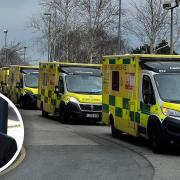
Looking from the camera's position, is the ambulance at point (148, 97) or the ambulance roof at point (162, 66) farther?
the ambulance roof at point (162, 66)

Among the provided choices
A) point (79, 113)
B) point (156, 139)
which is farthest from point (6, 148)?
point (79, 113)

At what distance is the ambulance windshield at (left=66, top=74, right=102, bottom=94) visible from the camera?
1938 centimetres

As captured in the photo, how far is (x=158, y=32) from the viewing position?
1260 inches

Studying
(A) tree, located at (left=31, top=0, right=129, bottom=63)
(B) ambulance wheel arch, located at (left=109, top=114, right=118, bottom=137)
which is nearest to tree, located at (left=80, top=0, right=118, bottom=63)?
(A) tree, located at (left=31, top=0, right=129, bottom=63)

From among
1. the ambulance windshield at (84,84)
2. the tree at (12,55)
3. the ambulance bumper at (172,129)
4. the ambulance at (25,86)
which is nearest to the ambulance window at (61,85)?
the ambulance windshield at (84,84)

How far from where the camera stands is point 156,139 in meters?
10.5

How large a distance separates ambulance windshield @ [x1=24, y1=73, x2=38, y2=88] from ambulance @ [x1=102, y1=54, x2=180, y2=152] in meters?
15.2

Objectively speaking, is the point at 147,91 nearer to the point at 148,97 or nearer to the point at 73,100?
the point at 148,97

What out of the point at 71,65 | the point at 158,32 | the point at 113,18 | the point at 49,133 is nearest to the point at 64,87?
the point at 71,65

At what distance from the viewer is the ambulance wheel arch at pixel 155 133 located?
10391mm

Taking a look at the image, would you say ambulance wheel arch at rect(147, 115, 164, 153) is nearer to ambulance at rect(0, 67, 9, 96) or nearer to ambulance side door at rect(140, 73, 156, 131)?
ambulance side door at rect(140, 73, 156, 131)

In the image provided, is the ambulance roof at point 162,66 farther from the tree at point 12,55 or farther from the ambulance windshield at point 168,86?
the tree at point 12,55

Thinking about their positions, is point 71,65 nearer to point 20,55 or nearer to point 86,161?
point 86,161

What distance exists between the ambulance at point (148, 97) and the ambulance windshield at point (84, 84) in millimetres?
5158
